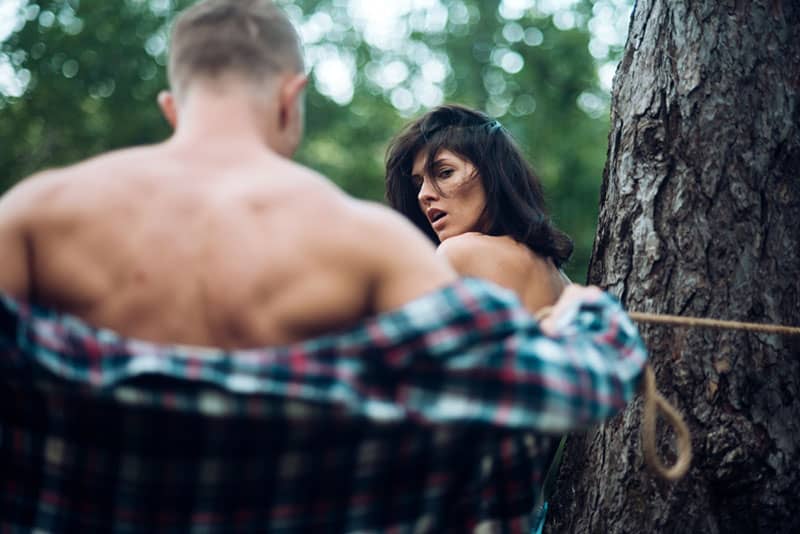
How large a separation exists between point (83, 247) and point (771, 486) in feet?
7.12

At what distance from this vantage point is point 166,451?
1.55 m

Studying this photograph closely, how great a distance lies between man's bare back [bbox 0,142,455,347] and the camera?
5.12 ft

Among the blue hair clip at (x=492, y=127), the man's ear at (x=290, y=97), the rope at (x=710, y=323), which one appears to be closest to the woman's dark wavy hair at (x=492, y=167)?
the blue hair clip at (x=492, y=127)

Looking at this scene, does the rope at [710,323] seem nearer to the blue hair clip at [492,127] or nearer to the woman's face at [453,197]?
the woman's face at [453,197]

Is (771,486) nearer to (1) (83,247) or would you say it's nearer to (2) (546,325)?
(2) (546,325)

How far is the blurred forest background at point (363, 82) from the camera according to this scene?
12438 millimetres

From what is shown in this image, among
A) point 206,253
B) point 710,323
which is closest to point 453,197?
point 710,323

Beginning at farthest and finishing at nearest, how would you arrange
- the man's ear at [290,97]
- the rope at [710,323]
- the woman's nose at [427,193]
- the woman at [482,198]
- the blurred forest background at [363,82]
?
the blurred forest background at [363,82]
the woman's nose at [427,193]
the woman at [482,198]
the rope at [710,323]
the man's ear at [290,97]

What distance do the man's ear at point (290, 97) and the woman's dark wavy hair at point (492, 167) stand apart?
150 centimetres

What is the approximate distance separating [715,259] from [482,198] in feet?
3.08

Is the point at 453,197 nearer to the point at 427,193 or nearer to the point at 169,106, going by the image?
the point at 427,193

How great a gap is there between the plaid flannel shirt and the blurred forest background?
7927mm

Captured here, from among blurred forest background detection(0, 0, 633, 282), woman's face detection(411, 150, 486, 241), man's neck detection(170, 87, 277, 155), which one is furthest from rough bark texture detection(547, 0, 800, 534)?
blurred forest background detection(0, 0, 633, 282)

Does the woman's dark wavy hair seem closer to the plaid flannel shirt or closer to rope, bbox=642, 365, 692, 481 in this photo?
rope, bbox=642, 365, 692, 481
